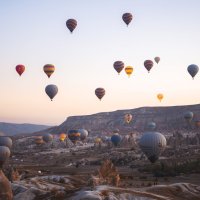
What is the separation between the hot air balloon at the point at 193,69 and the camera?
73438 mm

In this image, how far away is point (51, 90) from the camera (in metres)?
68.6

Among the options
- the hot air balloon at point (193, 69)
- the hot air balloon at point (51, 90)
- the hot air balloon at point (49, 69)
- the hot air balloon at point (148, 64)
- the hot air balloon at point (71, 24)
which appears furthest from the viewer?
the hot air balloon at point (193, 69)

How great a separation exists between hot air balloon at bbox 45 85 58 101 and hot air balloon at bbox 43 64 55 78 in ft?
13.5

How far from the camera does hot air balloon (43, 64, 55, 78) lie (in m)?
65.1

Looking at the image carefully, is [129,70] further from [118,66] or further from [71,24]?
[71,24]

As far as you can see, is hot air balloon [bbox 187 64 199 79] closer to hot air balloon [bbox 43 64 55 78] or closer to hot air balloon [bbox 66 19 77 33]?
hot air balloon [bbox 66 19 77 33]

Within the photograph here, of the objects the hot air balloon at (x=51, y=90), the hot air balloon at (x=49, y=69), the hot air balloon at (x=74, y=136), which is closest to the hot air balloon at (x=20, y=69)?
the hot air balloon at (x=51, y=90)

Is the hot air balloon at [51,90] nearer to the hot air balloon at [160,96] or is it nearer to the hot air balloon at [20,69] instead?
the hot air balloon at [20,69]

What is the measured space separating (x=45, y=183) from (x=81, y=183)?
20.7 ft

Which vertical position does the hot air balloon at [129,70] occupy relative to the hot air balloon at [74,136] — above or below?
above

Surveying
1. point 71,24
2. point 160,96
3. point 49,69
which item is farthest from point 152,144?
point 160,96

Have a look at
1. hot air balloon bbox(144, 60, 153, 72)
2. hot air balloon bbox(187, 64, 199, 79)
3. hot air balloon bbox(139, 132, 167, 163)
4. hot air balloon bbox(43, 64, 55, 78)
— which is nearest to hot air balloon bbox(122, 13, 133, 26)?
hot air balloon bbox(144, 60, 153, 72)

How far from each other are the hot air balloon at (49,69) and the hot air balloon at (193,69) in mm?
26477

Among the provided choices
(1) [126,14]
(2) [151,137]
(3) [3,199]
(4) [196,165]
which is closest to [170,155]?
(4) [196,165]
